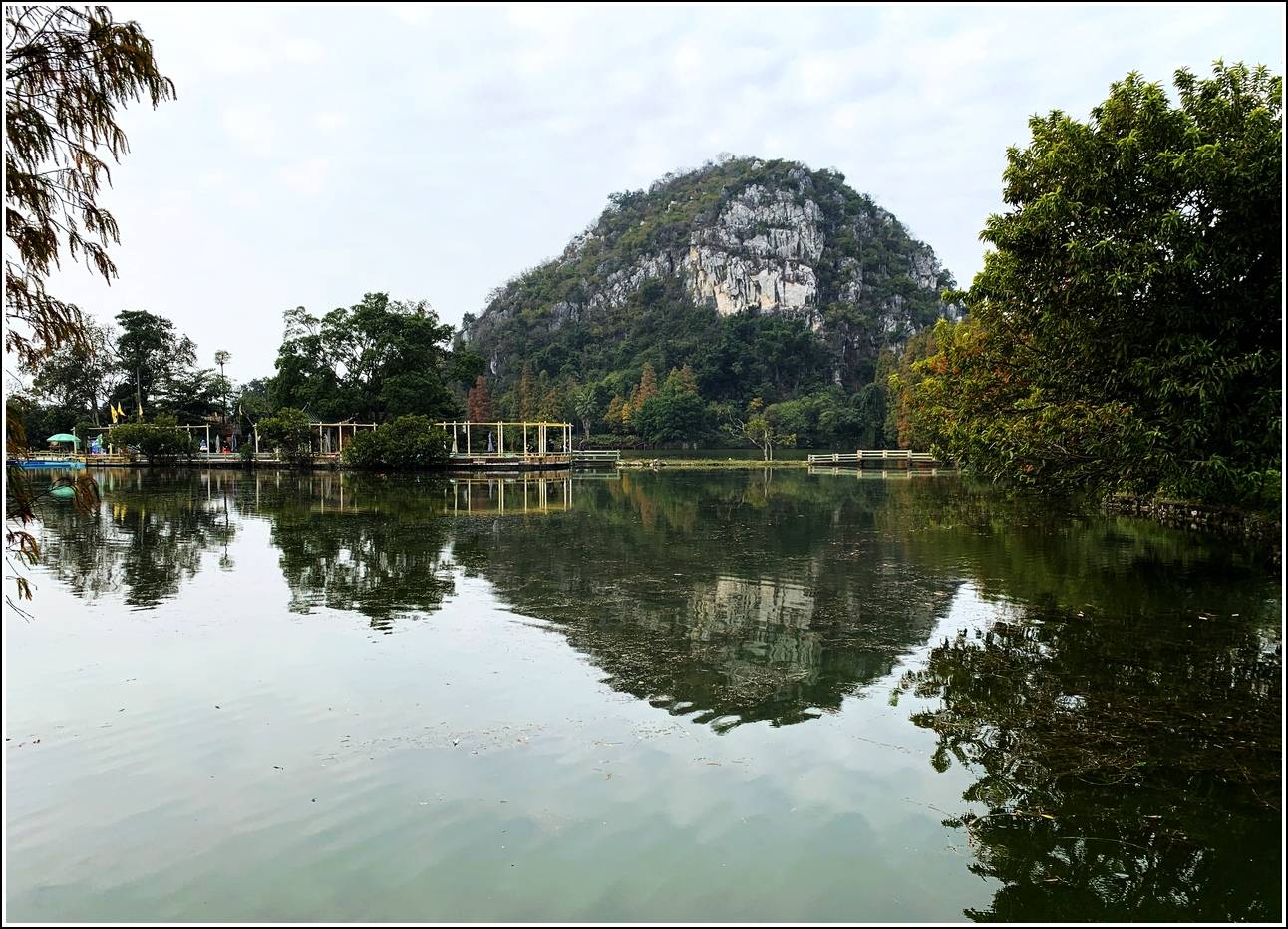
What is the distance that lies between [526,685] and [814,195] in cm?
14063

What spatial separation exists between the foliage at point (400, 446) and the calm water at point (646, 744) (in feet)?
97.0

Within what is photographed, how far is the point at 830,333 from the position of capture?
112 metres

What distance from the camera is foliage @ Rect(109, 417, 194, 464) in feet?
158

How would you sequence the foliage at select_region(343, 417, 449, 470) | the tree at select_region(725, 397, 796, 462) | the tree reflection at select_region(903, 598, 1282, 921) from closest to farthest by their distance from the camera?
the tree reflection at select_region(903, 598, 1282, 921) < the foliage at select_region(343, 417, 449, 470) < the tree at select_region(725, 397, 796, 462)

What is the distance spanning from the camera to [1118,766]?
5574 mm

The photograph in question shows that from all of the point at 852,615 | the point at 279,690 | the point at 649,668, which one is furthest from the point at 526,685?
the point at 852,615

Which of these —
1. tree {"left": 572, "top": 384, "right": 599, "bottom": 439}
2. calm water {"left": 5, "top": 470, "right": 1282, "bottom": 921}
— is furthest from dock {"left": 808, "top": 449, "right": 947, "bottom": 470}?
calm water {"left": 5, "top": 470, "right": 1282, "bottom": 921}

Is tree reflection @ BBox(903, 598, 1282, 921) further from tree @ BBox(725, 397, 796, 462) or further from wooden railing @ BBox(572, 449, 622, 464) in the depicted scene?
wooden railing @ BBox(572, 449, 622, 464)

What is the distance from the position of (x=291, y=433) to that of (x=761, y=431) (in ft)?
116

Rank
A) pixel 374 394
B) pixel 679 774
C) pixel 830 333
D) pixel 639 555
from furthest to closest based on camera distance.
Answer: pixel 830 333 → pixel 374 394 → pixel 639 555 → pixel 679 774

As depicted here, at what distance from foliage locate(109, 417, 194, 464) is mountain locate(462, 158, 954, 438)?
4614cm

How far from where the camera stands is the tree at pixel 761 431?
215 feet

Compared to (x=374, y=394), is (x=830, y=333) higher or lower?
higher

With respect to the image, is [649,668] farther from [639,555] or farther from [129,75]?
[639,555]
